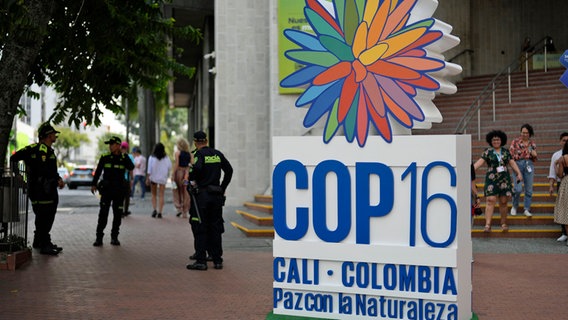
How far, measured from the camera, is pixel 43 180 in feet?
37.7

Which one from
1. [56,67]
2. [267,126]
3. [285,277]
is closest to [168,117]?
[267,126]

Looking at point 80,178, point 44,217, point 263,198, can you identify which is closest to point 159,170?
point 263,198

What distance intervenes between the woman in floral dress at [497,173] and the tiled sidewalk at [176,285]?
149 cm

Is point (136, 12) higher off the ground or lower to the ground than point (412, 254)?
higher

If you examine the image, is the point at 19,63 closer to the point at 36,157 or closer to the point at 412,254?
the point at 36,157

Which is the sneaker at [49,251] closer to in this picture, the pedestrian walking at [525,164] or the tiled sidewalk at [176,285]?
the tiled sidewalk at [176,285]

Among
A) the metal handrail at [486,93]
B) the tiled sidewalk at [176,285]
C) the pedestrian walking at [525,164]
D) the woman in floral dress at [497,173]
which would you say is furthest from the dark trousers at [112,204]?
the metal handrail at [486,93]

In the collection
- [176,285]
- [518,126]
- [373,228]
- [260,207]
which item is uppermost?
[518,126]

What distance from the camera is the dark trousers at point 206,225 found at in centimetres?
1008

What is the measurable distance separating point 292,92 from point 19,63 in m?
10.4

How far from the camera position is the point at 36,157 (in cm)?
1145

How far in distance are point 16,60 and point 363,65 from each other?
5.78m

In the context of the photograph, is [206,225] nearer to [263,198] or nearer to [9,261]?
[9,261]

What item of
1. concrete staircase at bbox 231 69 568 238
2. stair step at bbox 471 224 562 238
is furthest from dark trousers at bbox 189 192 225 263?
stair step at bbox 471 224 562 238
